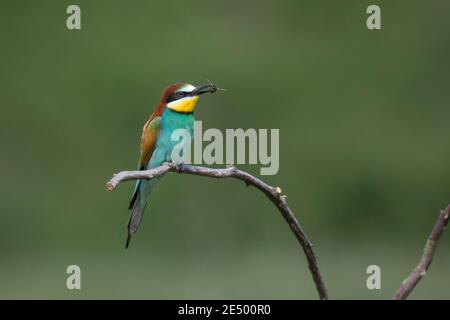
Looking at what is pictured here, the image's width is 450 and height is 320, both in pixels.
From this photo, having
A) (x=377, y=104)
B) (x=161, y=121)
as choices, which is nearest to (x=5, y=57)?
(x=377, y=104)

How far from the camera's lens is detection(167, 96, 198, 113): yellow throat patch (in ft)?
8.77

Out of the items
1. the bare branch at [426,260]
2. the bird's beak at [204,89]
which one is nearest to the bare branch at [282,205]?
the bare branch at [426,260]

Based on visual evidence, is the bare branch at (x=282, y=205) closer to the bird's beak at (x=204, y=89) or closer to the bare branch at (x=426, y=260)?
the bare branch at (x=426, y=260)

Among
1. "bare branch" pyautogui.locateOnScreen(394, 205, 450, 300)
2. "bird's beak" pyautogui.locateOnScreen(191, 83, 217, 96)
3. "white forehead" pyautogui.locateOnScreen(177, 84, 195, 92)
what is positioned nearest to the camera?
"bare branch" pyautogui.locateOnScreen(394, 205, 450, 300)

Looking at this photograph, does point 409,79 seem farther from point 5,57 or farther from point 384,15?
point 5,57

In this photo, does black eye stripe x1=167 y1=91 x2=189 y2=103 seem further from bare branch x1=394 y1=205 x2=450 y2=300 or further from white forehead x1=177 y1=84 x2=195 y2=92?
bare branch x1=394 y1=205 x2=450 y2=300

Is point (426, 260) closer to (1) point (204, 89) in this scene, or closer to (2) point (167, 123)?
(1) point (204, 89)

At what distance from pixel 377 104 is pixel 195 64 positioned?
140 centimetres

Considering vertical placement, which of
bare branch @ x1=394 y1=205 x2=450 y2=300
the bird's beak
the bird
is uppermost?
the bird's beak

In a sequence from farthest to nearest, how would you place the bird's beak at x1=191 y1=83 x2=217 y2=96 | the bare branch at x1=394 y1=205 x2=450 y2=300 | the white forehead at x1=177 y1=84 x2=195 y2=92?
1. the white forehead at x1=177 y1=84 x2=195 y2=92
2. the bird's beak at x1=191 y1=83 x2=217 y2=96
3. the bare branch at x1=394 y1=205 x2=450 y2=300

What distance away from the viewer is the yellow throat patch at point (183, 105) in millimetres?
2674

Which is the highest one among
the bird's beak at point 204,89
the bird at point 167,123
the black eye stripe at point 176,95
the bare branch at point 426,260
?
the bird's beak at point 204,89

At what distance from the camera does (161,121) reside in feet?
8.95

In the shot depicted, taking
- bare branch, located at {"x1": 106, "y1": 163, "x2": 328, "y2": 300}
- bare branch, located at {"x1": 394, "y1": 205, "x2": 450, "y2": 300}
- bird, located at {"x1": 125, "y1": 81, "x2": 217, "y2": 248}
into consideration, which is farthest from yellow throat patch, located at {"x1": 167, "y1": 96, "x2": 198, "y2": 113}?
bare branch, located at {"x1": 394, "y1": 205, "x2": 450, "y2": 300}
